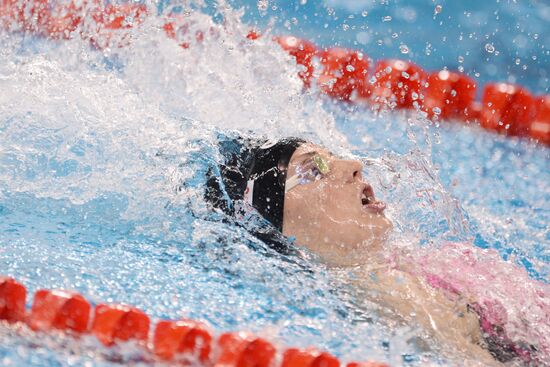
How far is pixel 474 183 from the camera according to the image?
3602 mm

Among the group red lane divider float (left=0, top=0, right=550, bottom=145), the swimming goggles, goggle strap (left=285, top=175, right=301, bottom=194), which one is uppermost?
red lane divider float (left=0, top=0, right=550, bottom=145)

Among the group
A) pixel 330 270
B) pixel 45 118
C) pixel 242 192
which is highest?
pixel 45 118

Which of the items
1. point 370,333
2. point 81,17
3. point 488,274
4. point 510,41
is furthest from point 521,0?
point 370,333

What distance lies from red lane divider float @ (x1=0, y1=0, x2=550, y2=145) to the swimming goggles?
8.13ft

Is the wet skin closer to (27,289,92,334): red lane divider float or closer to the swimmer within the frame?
the swimmer

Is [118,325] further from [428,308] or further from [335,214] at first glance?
[428,308]

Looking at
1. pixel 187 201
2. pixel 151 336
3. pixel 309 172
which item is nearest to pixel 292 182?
pixel 309 172

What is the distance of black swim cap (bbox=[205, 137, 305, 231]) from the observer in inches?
69.3

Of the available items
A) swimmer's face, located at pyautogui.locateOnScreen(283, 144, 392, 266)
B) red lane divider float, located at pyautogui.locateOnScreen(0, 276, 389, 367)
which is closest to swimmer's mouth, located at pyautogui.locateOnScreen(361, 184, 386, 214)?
swimmer's face, located at pyautogui.locateOnScreen(283, 144, 392, 266)

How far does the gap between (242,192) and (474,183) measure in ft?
7.01

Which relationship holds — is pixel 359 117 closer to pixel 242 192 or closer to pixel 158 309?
pixel 242 192

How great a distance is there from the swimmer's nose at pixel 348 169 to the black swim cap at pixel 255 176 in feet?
0.48

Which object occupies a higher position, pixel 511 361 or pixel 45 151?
pixel 45 151

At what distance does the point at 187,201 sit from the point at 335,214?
55 centimetres
